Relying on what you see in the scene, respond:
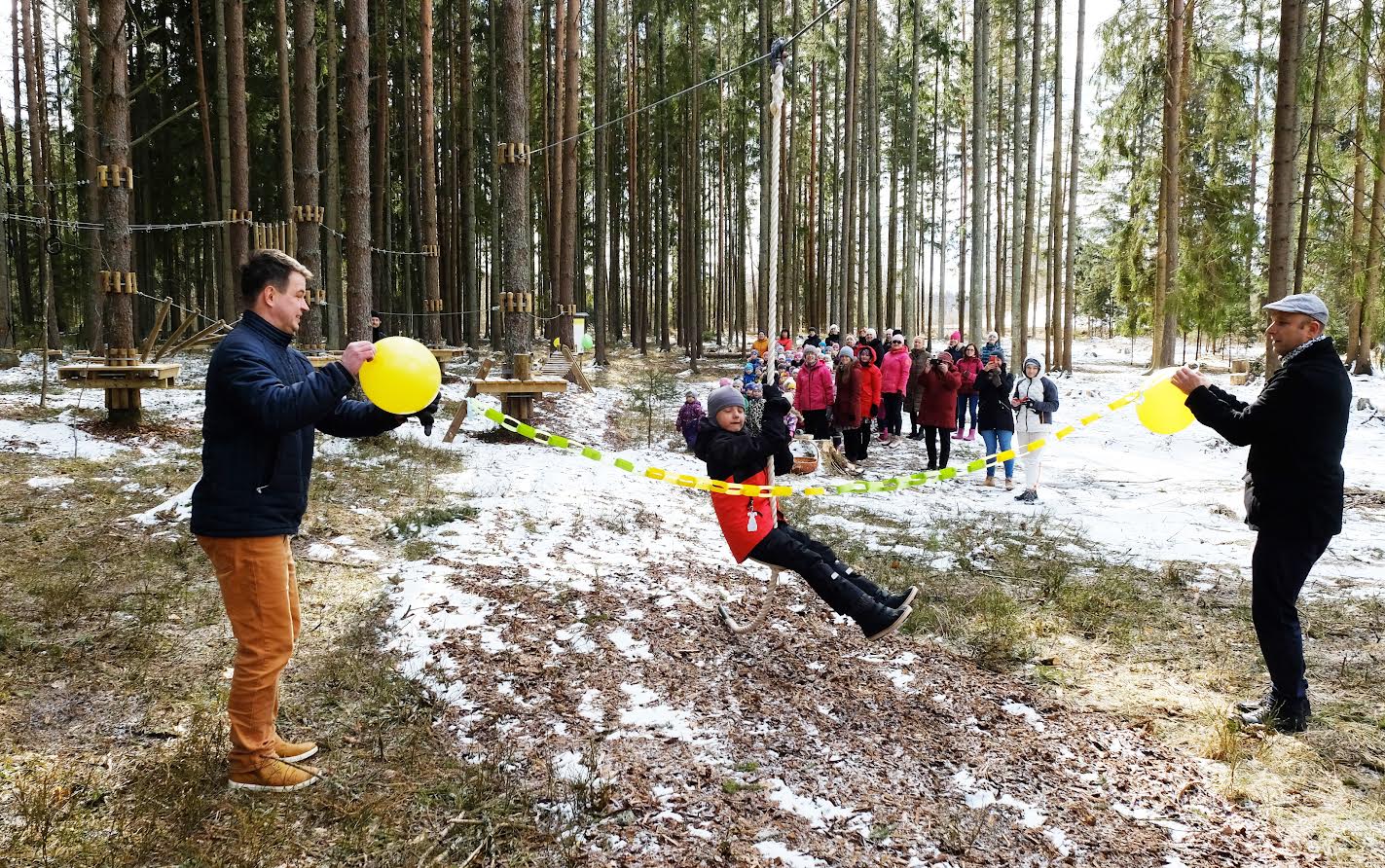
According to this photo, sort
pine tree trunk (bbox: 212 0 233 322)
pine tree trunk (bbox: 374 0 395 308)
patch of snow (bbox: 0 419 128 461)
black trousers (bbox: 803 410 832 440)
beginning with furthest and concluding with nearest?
pine tree trunk (bbox: 374 0 395 308)
pine tree trunk (bbox: 212 0 233 322)
black trousers (bbox: 803 410 832 440)
patch of snow (bbox: 0 419 128 461)

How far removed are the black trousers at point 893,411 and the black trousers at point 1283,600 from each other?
10.9 meters

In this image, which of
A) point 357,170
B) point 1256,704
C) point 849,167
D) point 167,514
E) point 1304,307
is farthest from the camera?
point 849,167

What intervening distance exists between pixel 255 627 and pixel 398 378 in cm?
119

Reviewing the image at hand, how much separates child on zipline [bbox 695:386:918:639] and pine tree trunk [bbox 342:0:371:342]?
8674mm

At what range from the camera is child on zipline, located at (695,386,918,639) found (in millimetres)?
4906

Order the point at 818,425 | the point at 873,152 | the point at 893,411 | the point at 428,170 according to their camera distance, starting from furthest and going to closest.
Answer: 1. the point at 873,152
2. the point at 428,170
3. the point at 893,411
4. the point at 818,425

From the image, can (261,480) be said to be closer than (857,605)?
Yes

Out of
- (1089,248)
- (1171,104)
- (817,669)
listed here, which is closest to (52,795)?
(817,669)

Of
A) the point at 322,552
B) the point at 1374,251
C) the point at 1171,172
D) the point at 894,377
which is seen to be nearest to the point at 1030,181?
the point at 1171,172

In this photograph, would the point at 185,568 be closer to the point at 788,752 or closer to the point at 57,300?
the point at 788,752

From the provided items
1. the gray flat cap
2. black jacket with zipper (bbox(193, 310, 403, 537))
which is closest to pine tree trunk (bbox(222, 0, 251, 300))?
black jacket with zipper (bbox(193, 310, 403, 537))

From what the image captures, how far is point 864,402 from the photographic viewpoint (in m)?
13.3

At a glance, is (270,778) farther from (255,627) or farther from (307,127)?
(307,127)

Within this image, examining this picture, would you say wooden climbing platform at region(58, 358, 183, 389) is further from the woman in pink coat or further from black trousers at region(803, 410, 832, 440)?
the woman in pink coat
